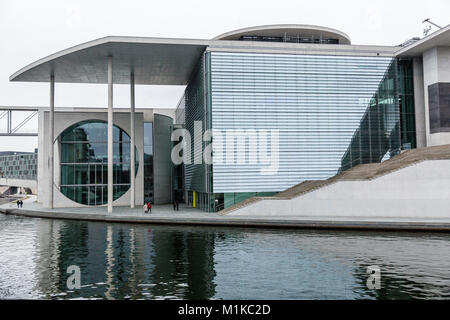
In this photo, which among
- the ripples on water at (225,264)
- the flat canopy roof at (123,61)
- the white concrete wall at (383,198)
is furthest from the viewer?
the flat canopy roof at (123,61)

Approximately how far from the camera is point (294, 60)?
34.2m

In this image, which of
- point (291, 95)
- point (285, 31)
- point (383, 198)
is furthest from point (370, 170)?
point (285, 31)

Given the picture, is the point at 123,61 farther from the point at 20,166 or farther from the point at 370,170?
the point at 20,166

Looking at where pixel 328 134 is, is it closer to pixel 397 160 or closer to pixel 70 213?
pixel 397 160

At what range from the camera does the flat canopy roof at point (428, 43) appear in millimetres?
31531

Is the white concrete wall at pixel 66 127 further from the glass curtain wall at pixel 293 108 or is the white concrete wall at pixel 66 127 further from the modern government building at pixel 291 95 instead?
the glass curtain wall at pixel 293 108

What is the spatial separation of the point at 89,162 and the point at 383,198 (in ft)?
89.6

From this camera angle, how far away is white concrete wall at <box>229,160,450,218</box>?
2733cm

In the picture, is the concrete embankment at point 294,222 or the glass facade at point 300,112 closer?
the concrete embankment at point 294,222

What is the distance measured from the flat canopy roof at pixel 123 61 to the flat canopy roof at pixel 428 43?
1680cm

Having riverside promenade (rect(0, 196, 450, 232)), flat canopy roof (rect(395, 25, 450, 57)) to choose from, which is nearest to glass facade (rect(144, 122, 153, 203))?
riverside promenade (rect(0, 196, 450, 232))

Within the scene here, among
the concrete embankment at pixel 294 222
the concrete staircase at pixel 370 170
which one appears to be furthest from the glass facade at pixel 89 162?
the concrete staircase at pixel 370 170
